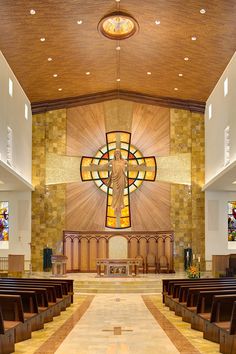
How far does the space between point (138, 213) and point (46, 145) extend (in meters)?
4.68

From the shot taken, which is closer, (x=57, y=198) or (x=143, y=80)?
(x=143, y=80)

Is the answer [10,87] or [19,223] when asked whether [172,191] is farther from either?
[10,87]

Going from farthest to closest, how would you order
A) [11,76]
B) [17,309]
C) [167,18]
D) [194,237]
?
[194,237], [11,76], [167,18], [17,309]

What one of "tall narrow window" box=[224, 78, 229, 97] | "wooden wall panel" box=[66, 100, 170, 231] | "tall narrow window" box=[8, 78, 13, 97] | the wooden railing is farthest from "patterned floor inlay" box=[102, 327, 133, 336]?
"wooden wall panel" box=[66, 100, 170, 231]

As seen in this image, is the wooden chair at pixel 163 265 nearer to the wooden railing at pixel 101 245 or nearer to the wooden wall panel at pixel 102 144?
the wooden railing at pixel 101 245

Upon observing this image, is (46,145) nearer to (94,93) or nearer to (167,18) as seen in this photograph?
(94,93)

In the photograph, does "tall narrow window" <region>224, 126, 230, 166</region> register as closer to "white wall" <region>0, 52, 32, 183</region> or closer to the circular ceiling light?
the circular ceiling light

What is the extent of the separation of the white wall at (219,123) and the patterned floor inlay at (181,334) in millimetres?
6034

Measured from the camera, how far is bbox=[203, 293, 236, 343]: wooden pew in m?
6.69

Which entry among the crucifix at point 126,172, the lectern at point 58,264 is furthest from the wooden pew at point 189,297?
the crucifix at point 126,172

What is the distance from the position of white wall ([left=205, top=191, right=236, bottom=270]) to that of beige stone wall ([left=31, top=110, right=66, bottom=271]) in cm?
576

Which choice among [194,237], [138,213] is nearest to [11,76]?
[138,213]

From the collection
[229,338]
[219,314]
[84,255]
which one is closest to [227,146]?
[84,255]

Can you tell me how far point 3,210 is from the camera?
20172 mm
